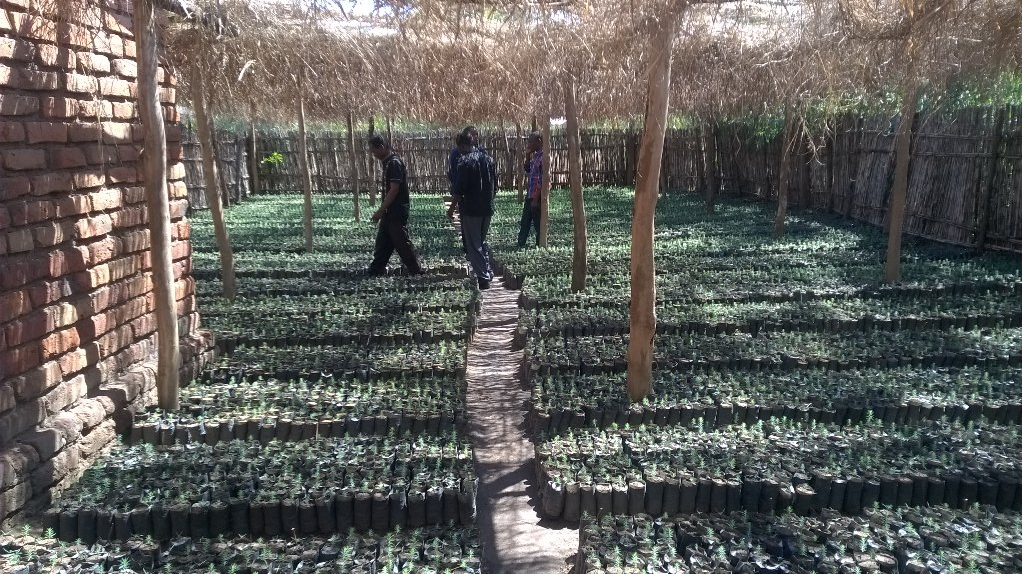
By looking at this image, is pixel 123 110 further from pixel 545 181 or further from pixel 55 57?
pixel 545 181

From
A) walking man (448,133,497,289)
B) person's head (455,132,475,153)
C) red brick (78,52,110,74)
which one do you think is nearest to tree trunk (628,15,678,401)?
red brick (78,52,110,74)

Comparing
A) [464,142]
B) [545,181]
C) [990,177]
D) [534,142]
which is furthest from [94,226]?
[990,177]

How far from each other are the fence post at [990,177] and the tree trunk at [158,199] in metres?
9.96

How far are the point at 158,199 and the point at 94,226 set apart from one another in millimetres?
387

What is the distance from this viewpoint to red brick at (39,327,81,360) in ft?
12.8

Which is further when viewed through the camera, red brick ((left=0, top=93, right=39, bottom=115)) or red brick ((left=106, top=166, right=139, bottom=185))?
red brick ((left=106, top=166, right=139, bottom=185))

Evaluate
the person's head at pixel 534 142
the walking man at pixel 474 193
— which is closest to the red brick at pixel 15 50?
the walking man at pixel 474 193

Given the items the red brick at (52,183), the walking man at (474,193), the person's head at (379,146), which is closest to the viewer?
the red brick at (52,183)

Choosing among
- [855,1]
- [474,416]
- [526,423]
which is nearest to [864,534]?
[526,423]

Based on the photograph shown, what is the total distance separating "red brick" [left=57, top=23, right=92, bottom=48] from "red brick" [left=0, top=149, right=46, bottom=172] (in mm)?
677

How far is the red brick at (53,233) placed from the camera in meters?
3.87

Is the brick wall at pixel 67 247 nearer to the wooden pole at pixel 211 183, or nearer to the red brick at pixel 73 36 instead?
the red brick at pixel 73 36

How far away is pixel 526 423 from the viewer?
5.41 m

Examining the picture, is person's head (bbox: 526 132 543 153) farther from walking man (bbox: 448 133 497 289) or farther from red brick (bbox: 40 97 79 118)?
red brick (bbox: 40 97 79 118)
